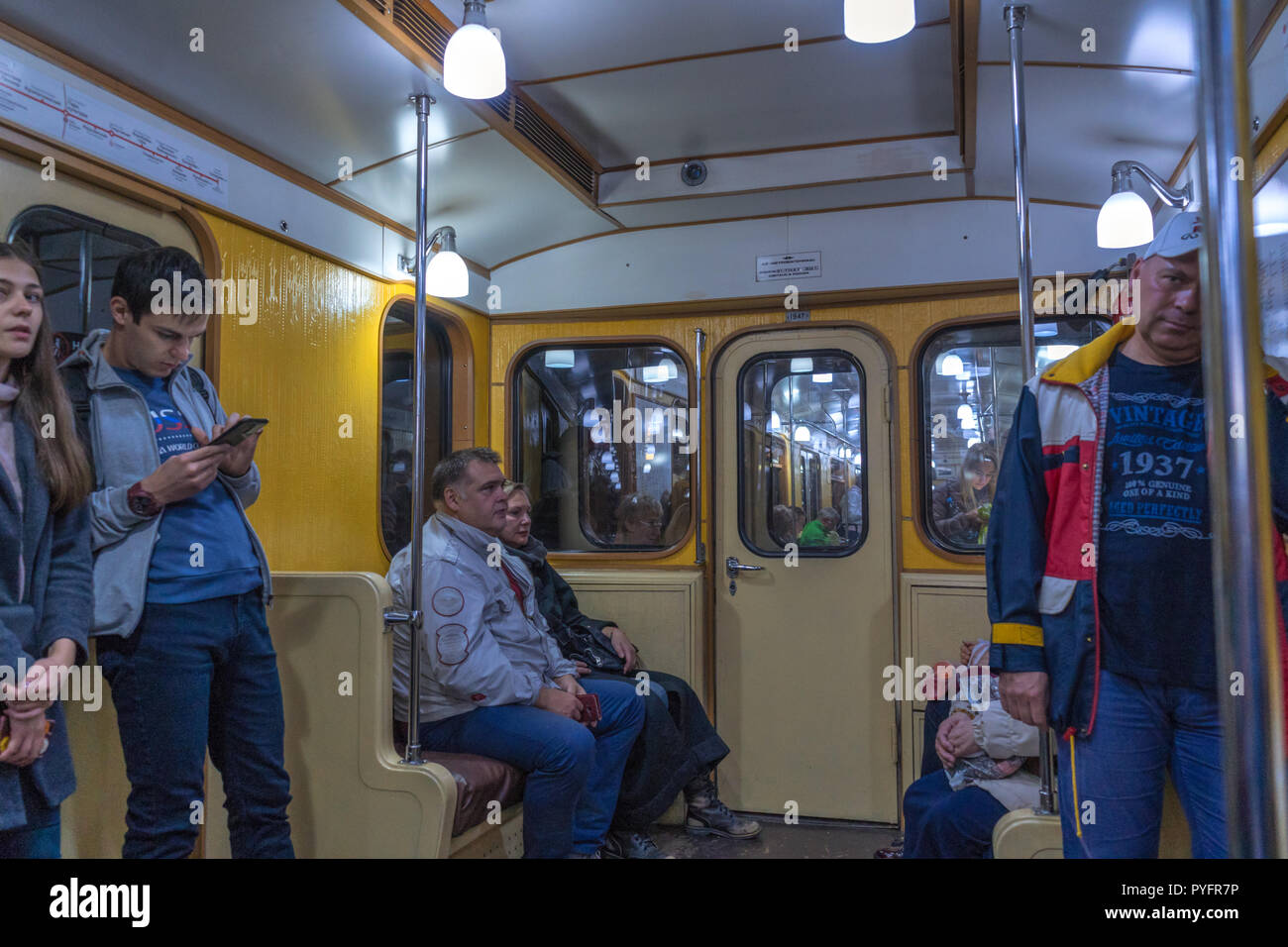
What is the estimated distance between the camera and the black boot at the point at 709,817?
3.79m

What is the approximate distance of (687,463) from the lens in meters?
4.24

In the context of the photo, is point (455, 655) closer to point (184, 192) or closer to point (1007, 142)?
point (184, 192)

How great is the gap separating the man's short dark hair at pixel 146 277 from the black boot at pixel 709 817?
2.79 metres

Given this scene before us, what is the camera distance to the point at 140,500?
6.16ft

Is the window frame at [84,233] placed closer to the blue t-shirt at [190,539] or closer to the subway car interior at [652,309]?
the subway car interior at [652,309]

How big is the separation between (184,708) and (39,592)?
1.29 feet

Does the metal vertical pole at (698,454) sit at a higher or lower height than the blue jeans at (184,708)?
higher

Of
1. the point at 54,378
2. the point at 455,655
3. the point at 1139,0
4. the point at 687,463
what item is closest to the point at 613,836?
the point at 455,655

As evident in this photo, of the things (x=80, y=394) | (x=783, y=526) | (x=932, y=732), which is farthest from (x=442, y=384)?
(x=932, y=732)

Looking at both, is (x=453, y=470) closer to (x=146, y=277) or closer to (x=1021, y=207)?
(x=146, y=277)

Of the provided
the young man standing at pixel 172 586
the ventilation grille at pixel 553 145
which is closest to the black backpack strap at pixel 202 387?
the young man standing at pixel 172 586

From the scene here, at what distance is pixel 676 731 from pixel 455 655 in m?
1.13

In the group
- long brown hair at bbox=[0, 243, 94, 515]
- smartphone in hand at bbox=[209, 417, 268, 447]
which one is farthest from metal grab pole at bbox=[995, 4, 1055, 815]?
long brown hair at bbox=[0, 243, 94, 515]

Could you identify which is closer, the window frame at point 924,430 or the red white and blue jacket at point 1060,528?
the red white and blue jacket at point 1060,528
